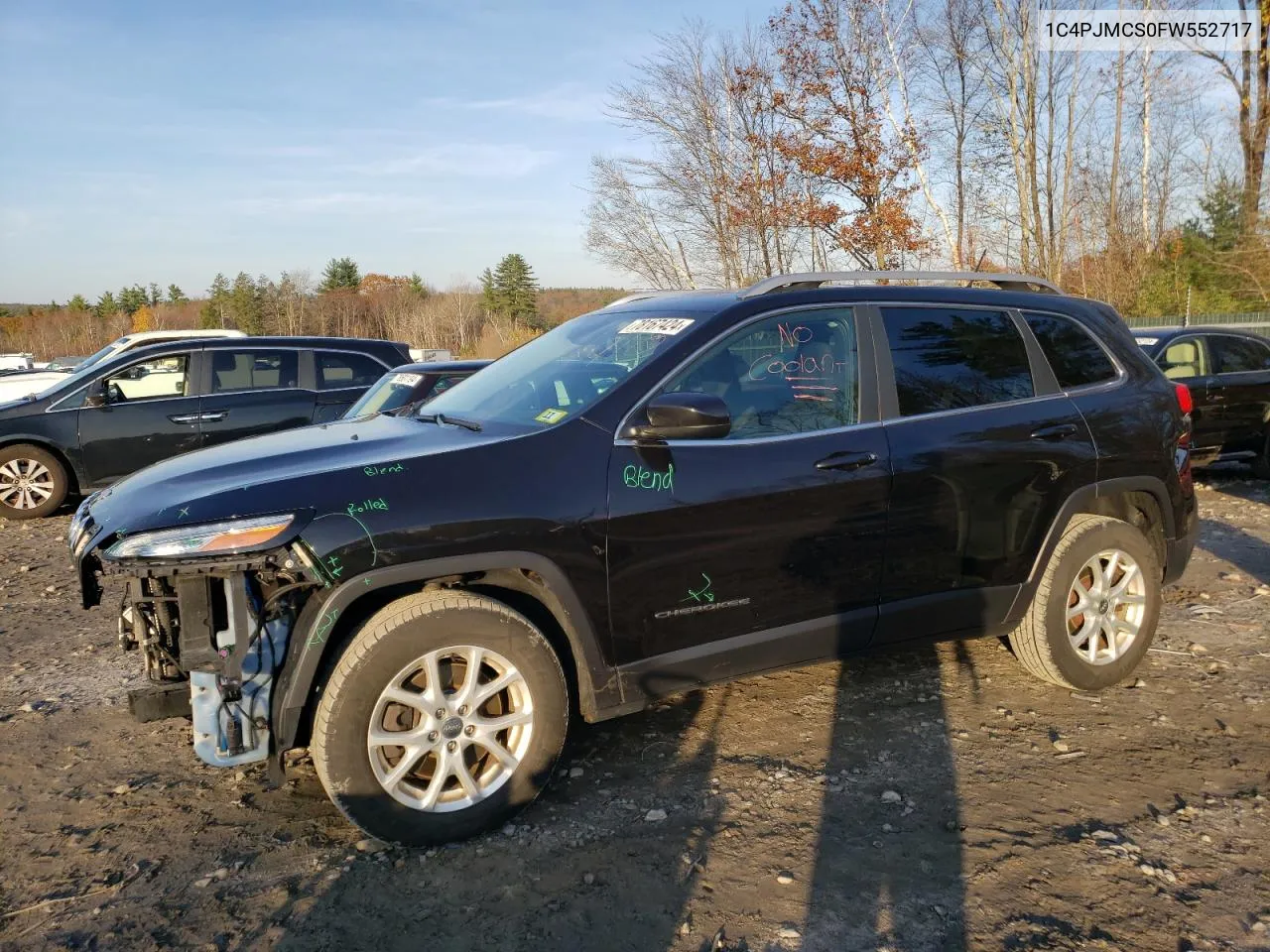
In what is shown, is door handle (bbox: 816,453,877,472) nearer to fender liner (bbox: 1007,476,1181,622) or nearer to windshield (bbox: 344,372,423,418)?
fender liner (bbox: 1007,476,1181,622)

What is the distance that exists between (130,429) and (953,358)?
8054mm

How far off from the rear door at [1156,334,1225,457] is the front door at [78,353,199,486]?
9.81 m

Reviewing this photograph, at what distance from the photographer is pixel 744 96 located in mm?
17359

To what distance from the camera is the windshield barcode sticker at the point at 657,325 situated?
361 cm

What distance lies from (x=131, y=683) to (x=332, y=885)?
7.53 ft

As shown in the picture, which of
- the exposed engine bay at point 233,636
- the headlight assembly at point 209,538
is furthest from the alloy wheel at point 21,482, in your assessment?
the headlight assembly at point 209,538

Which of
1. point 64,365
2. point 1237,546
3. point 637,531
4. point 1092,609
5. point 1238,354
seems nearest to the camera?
point 637,531

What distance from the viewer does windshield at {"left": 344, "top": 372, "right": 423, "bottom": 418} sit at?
730 centimetres

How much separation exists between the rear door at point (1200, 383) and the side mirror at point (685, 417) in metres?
7.86

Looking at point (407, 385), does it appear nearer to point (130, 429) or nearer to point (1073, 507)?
point (130, 429)

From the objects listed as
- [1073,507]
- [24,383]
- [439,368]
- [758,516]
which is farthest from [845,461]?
[24,383]

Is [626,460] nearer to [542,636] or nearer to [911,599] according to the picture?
[542,636]

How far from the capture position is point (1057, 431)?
411cm

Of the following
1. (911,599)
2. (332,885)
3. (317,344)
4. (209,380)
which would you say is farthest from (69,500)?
(911,599)
